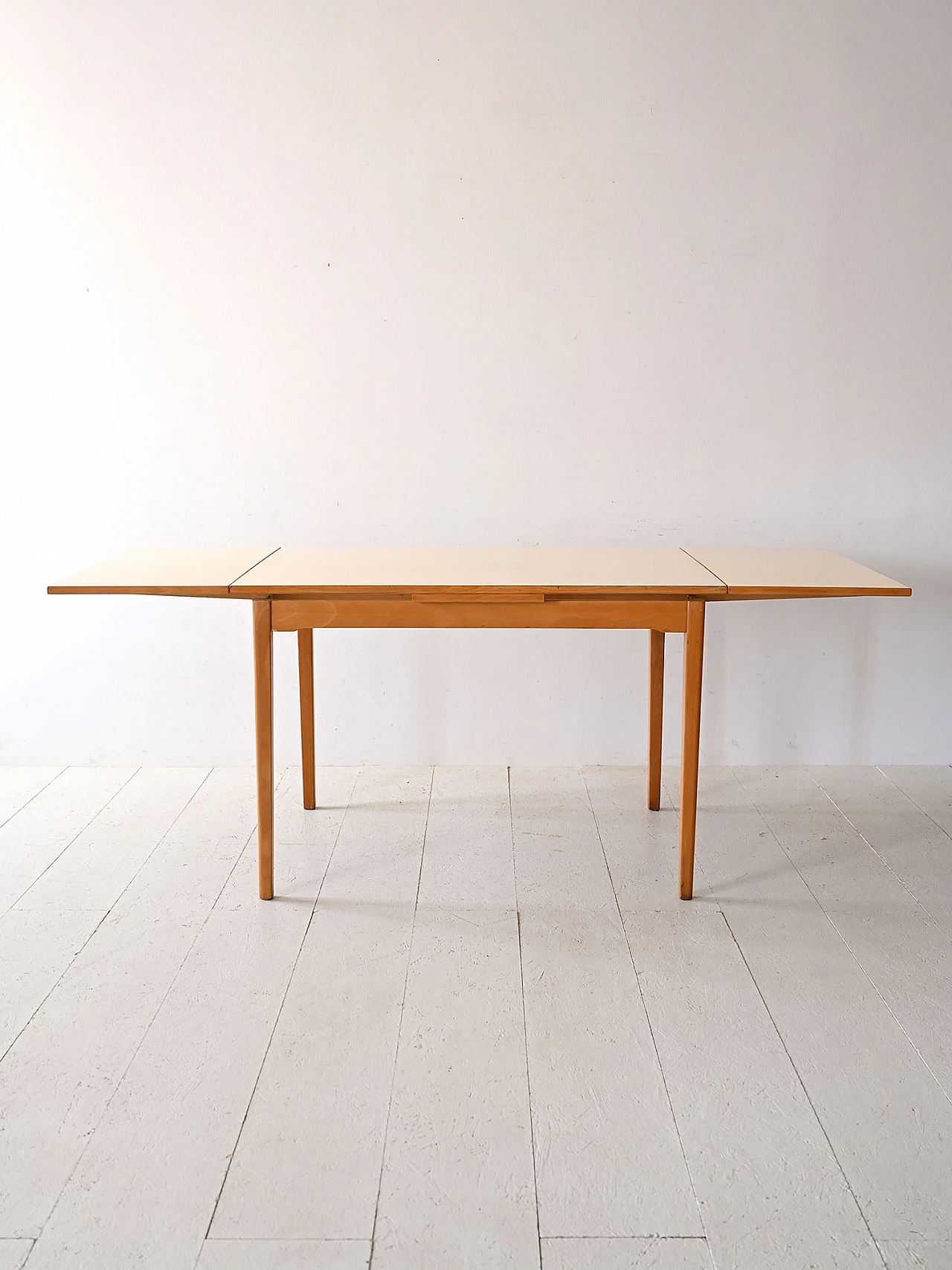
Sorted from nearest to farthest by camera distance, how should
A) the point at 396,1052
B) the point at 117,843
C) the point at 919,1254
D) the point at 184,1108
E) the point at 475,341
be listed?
the point at 919,1254 → the point at 184,1108 → the point at 396,1052 → the point at 117,843 → the point at 475,341

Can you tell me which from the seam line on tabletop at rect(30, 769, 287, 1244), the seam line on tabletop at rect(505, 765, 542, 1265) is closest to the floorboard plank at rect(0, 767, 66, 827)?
the seam line on tabletop at rect(30, 769, 287, 1244)

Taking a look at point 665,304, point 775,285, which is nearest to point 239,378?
point 665,304

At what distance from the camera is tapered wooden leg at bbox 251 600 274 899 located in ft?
7.47

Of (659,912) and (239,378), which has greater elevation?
(239,378)

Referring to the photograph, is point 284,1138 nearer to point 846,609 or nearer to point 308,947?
point 308,947

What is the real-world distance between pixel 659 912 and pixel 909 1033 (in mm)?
592

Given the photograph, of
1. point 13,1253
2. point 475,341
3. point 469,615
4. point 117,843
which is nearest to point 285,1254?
point 13,1253

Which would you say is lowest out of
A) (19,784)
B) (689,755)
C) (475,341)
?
(19,784)

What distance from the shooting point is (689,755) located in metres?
2.35

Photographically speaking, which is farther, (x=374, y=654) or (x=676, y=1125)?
(x=374, y=654)

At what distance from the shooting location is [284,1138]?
62.7 inches

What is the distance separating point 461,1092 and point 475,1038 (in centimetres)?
15

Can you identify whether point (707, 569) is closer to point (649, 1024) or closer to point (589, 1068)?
point (649, 1024)

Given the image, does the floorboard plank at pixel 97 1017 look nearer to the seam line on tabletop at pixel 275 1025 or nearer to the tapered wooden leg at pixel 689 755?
the seam line on tabletop at pixel 275 1025
